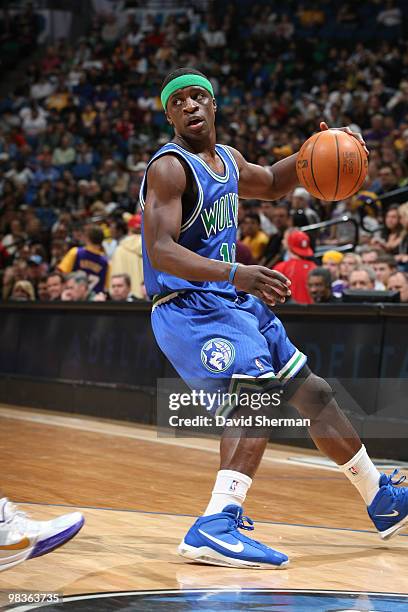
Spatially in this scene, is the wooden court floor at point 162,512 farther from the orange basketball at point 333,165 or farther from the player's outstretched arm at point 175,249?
the orange basketball at point 333,165

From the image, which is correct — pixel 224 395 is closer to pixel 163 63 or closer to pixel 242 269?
pixel 242 269

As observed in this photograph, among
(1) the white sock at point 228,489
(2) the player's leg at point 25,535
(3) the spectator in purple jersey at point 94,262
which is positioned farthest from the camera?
(3) the spectator in purple jersey at point 94,262

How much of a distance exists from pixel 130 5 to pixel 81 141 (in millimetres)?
5407

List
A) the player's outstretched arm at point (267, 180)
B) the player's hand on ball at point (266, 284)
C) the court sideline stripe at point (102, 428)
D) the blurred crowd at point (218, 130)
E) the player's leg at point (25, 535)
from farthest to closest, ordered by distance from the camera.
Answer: the blurred crowd at point (218, 130) → the court sideline stripe at point (102, 428) → the player's outstretched arm at point (267, 180) → the player's hand on ball at point (266, 284) → the player's leg at point (25, 535)

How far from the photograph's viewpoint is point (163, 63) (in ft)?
64.3

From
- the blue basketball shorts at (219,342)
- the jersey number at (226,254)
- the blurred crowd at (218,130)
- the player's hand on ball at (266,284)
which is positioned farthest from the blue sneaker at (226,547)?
the blurred crowd at (218,130)

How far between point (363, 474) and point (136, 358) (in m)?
5.20

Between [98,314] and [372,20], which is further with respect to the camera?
[372,20]

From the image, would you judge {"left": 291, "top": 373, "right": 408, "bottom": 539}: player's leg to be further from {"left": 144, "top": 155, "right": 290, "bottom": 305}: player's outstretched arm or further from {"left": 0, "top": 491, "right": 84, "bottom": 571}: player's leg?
{"left": 0, "top": 491, "right": 84, "bottom": 571}: player's leg

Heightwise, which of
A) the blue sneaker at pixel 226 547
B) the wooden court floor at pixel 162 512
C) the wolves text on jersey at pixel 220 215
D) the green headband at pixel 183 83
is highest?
the green headband at pixel 183 83

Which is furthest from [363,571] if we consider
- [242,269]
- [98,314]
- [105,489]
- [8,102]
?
[8,102]

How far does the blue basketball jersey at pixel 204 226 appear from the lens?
4297 mm

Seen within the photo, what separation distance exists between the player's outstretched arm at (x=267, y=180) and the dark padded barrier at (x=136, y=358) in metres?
2.79

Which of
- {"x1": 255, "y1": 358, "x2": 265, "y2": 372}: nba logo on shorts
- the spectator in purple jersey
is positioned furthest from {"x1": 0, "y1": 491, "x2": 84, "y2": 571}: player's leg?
the spectator in purple jersey
